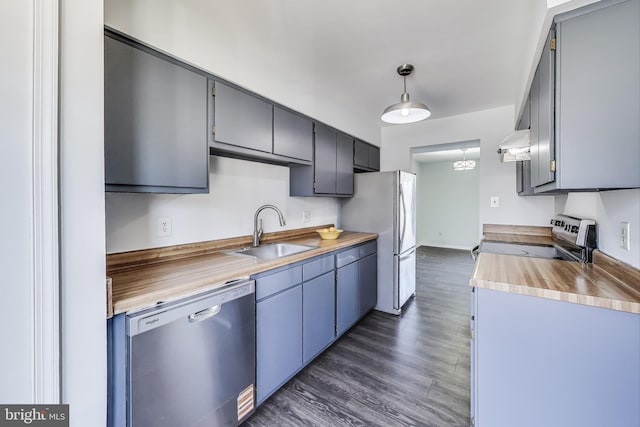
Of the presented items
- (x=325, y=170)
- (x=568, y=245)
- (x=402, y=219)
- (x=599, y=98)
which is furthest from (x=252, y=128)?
(x=568, y=245)

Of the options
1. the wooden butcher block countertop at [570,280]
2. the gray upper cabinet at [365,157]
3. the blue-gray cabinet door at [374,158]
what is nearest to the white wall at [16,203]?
the wooden butcher block countertop at [570,280]

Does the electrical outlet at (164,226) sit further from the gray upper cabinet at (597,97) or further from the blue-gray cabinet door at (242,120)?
the gray upper cabinet at (597,97)

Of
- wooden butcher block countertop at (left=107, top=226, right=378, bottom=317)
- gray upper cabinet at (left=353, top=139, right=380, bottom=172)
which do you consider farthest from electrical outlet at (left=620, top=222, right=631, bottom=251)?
gray upper cabinet at (left=353, top=139, right=380, bottom=172)

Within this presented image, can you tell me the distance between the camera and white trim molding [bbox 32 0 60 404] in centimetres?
81

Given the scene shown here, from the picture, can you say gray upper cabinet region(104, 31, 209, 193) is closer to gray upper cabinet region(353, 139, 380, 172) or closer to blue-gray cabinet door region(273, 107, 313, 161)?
blue-gray cabinet door region(273, 107, 313, 161)

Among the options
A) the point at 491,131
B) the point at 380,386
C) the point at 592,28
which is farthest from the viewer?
the point at 491,131

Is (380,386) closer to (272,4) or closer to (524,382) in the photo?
(524,382)

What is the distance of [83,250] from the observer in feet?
2.99

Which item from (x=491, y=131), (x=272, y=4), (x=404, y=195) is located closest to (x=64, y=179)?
(x=272, y=4)

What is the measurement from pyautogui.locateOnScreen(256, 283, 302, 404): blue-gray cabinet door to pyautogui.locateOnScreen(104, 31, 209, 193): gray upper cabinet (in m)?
0.79

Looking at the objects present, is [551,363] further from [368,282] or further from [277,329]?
[368,282]

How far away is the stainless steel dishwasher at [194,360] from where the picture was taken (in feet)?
3.39

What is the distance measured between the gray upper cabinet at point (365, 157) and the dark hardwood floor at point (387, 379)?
1842 millimetres

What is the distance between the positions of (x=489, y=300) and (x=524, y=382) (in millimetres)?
346
